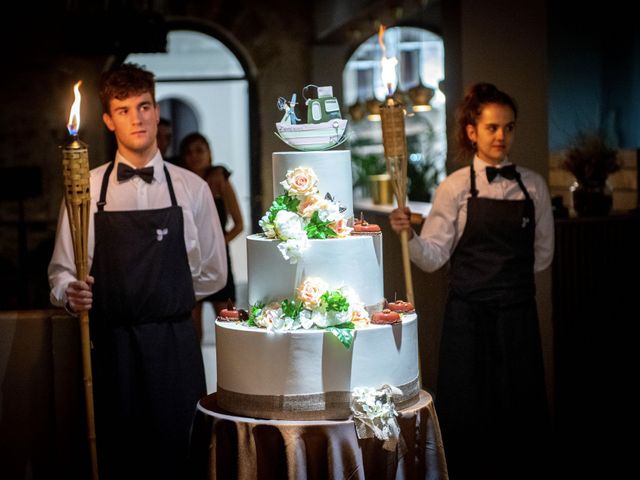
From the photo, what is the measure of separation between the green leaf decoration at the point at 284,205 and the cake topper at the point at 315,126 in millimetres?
259

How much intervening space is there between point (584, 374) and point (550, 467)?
2.92 ft

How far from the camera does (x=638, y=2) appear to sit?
7.66 meters

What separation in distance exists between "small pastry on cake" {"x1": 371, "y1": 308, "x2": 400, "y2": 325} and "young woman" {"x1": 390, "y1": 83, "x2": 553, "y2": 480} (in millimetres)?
1226

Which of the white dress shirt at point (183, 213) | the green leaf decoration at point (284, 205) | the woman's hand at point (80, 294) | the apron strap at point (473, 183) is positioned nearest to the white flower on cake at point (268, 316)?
the green leaf decoration at point (284, 205)

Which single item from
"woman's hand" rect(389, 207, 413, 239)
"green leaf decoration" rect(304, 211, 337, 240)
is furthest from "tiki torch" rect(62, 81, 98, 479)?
"woman's hand" rect(389, 207, 413, 239)

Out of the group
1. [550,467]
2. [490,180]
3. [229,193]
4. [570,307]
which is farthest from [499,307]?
[229,193]

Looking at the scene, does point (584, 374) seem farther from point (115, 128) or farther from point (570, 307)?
point (115, 128)

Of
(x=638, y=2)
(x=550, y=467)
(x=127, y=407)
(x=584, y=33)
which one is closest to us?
(x=127, y=407)

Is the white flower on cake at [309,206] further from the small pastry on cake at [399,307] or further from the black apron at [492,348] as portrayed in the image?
the black apron at [492,348]

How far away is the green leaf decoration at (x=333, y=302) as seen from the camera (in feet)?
10.5

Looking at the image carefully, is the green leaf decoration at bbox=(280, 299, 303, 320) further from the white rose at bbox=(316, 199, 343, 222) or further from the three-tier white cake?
the white rose at bbox=(316, 199, 343, 222)

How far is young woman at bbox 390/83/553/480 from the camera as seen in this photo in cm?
454

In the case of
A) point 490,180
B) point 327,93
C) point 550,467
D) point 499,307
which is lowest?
point 550,467

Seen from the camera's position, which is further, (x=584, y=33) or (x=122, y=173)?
(x=584, y=33)
